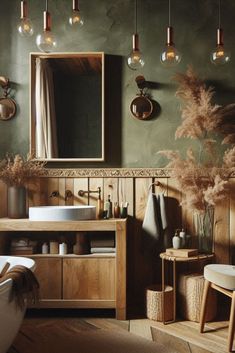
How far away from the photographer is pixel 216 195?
330 centimetres

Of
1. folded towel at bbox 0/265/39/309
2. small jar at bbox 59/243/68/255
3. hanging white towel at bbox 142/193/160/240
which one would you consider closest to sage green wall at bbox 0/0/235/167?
hanging white towel at bbox 142/193/160/240

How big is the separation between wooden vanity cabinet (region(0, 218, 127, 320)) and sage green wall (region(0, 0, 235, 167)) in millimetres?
805

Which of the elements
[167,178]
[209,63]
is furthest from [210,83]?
[167,178]

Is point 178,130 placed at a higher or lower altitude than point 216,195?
higher

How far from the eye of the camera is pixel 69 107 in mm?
3768

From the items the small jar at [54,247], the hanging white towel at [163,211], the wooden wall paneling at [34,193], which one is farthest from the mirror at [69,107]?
the small jar at [54,247]

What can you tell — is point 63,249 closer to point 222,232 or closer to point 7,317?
point 7,317

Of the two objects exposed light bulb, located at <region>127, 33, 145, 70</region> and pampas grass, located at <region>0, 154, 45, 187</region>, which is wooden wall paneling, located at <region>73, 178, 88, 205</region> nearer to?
pampas grass, located at <region>0, 154, 45, 187</region>

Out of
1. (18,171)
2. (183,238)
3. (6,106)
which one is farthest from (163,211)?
(6,106)

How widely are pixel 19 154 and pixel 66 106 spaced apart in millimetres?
618

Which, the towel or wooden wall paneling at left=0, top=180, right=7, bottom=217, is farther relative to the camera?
wooden wall paneling at left=0, top=180, right=7, bottom=217

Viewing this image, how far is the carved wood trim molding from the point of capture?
3697mm

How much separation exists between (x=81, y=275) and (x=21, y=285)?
111cm

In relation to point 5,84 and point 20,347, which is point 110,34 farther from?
point 20,347
